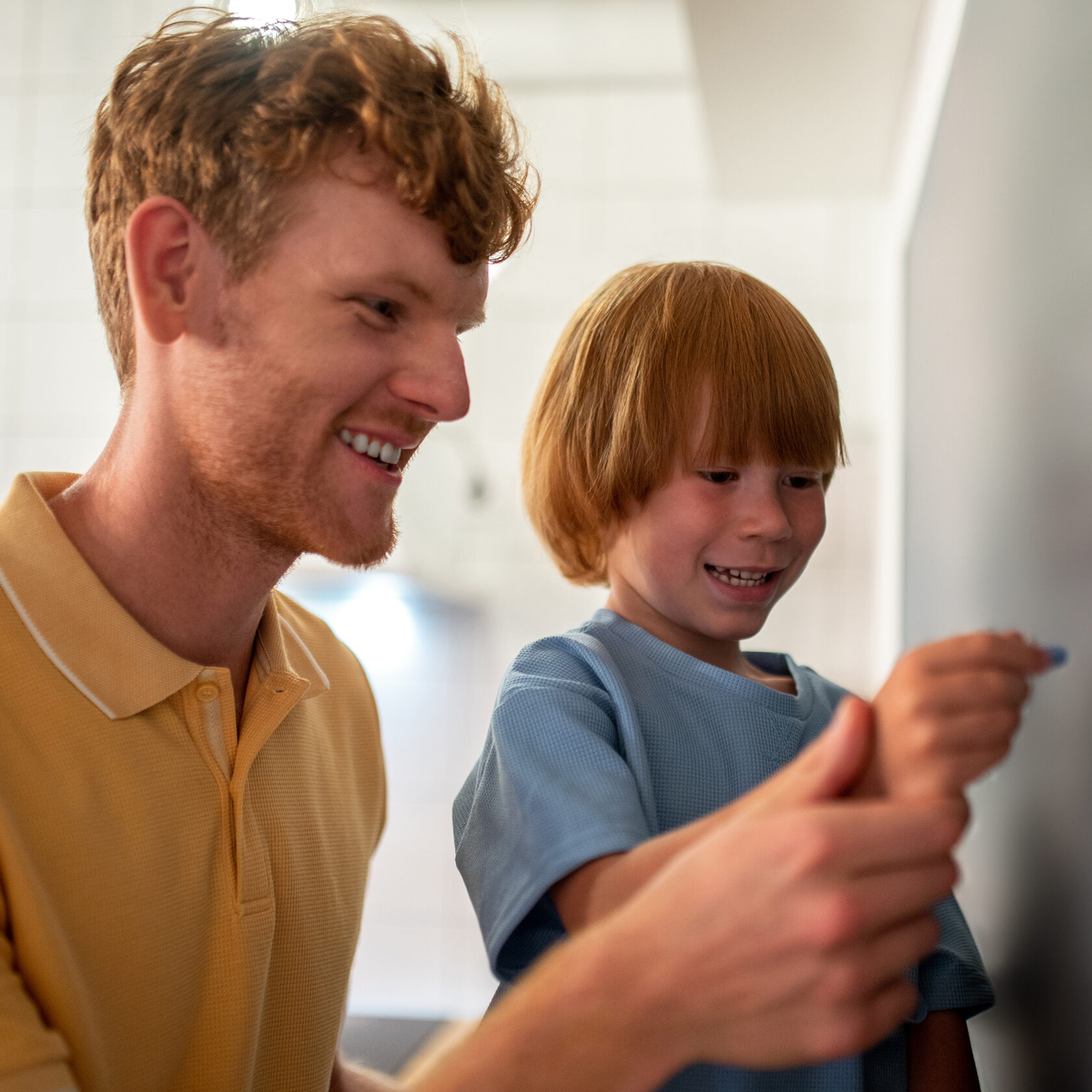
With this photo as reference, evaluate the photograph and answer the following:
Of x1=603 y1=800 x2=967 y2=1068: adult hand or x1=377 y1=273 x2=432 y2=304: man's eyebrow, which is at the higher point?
x1=377 y1=273 x2=432 y2=304: man's eyebrow

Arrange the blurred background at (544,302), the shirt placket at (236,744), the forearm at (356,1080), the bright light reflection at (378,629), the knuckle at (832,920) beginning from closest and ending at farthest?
the knuckle at (832,920) < the shirt placket at (236,744) < the forearm at (356,1080) < the blurred background at (544,302) < the bright light reflection at (378,629)

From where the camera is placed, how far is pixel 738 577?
81 centimetres

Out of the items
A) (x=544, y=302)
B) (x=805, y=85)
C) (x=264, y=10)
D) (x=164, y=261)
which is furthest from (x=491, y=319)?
(x=164, y=261)

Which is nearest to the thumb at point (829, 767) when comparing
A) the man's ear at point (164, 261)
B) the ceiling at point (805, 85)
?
the man's ear at point (164, 261)

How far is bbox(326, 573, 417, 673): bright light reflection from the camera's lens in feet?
8.40

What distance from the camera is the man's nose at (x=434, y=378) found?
79cm

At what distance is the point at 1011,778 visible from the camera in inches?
32.2

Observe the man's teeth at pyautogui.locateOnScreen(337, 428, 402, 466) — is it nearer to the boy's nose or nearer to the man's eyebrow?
the man's eyebrow

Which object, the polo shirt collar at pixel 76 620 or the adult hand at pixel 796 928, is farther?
the polo shirt collar at pixel 76 620

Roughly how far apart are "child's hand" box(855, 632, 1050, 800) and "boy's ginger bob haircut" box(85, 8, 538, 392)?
47 cm

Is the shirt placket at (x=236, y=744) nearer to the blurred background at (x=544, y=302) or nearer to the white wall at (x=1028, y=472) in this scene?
the white wall at (x=1028, y=472)

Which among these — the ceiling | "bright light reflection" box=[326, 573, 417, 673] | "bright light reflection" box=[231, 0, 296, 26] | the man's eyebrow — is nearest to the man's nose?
the man's eyebrow

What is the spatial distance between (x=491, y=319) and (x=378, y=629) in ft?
2.56

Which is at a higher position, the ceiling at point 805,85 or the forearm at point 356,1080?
the ceiling at point 805,85
